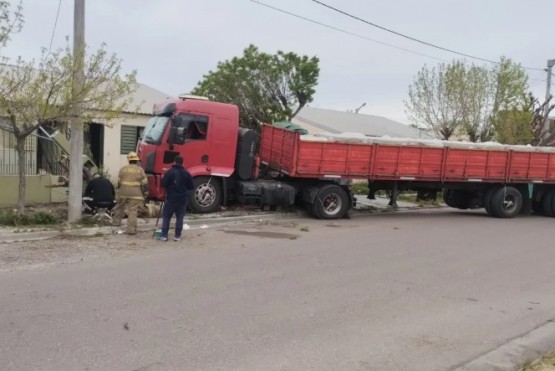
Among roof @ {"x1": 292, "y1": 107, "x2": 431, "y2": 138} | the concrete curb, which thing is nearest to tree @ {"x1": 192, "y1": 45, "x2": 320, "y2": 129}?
roof @ {"x1": 292, "y1": 107, "x2": 431, "y2": 138}

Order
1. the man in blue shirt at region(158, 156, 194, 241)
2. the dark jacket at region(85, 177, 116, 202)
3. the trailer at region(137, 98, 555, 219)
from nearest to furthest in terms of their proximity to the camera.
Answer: the man in blue shirt at region(158, 156, 194, 241), the dark jacket at region(85, 177, 116, 202), the trailer at region(137, 98, 555, 219)

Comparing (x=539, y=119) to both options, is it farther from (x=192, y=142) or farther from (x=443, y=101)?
(x=192, y=142)

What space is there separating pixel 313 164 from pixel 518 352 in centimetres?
956

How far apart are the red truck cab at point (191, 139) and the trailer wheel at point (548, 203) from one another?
1081 cm

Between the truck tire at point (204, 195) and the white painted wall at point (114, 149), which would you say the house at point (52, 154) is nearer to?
the white painted wall at point (114, 149)

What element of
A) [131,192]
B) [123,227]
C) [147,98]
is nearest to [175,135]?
[131,192]

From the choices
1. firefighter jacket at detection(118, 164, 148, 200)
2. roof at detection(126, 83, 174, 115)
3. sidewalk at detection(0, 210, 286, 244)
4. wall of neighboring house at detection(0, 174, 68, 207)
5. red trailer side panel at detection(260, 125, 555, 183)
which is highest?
roof at detection(126, 83, 174, 115)

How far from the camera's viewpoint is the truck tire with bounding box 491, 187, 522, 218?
17.3 meters

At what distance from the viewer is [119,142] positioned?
838 inches

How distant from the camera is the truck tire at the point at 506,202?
17312mm

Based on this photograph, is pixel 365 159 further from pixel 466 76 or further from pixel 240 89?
pixel 466 76

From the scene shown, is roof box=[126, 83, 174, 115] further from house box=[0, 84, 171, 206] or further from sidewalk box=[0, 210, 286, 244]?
sidewalk box=[0, 210, 286, 244]

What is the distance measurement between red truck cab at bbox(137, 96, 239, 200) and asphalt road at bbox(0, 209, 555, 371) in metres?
2.69

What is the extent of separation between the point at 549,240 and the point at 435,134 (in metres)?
18.2
